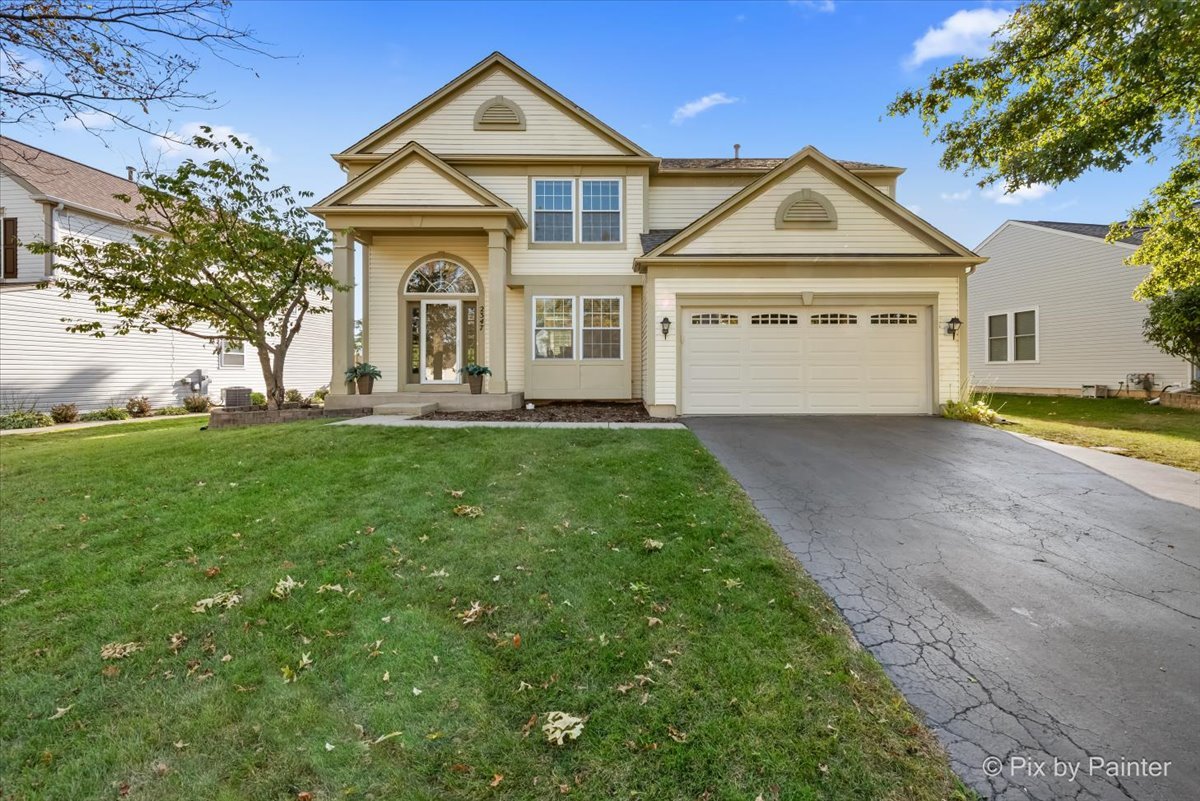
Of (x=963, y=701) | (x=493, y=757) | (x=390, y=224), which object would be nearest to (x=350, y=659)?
(x=493, y=757)

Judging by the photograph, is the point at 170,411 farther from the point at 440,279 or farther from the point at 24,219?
the point at 440,279

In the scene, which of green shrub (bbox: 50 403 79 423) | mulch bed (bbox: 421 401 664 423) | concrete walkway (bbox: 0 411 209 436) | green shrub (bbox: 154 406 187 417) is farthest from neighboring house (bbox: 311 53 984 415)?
green shrub (bbox: 50 403 79 423)

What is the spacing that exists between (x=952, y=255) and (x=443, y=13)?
12.0m

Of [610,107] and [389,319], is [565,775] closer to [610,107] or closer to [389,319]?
[389,319]

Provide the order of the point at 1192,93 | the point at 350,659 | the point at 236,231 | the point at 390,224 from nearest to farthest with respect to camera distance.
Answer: the point at 350,659 → the point at 1192,93 → the point at 236,231 → the point at 390,224

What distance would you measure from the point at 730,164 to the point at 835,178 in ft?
13.5

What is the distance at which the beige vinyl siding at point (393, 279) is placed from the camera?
1264 centimetres

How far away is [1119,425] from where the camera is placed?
34.0ft

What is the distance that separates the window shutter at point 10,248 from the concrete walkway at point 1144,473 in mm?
24362

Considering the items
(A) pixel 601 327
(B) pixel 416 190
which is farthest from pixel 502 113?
(A) pixel 601 327

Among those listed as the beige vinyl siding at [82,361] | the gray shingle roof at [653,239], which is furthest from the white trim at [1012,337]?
the beige vinyl siding at [82,361]

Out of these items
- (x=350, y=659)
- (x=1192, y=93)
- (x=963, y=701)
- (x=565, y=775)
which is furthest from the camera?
(x=1192, y=93)

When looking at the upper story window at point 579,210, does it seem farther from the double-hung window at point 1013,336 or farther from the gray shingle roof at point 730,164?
the double-hung window at point 1013,336

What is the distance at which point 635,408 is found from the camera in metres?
11.9
